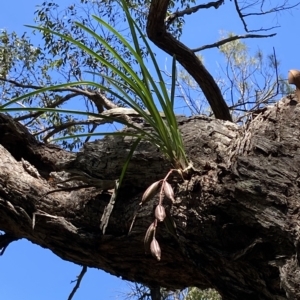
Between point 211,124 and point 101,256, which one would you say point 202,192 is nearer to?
point 211,124

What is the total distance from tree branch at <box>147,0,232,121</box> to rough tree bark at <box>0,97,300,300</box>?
109 centimetres

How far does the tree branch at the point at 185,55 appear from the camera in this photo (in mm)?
2848

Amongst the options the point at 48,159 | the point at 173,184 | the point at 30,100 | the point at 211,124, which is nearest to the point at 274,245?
the point at 173,184

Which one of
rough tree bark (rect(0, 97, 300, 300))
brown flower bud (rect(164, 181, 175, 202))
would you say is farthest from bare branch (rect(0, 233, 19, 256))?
brown flower bud (rect(164, 181, 175, 202))

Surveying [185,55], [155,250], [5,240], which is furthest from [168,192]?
[185,55]

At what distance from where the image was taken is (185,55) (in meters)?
2.96

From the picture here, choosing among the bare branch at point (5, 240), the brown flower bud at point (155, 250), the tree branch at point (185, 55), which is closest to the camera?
the brown flower bud at point (155, 250)

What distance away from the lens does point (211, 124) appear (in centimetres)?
173

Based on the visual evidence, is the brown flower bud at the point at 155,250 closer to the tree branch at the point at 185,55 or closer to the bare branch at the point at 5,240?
the bare branch at the point at 5,240

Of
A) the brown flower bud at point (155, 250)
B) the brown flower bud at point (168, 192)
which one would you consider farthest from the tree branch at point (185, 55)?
the brown flower bud at point (155, 250)

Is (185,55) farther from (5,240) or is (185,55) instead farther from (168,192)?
(168,192)

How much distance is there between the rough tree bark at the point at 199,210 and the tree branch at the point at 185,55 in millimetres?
1087

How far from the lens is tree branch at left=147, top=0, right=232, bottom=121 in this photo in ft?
9.34

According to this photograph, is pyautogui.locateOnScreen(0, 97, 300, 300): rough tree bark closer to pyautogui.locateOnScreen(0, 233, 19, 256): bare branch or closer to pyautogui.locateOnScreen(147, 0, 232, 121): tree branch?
pyautogui.locateOnScreen(0, 233, 19, 256): bare branch
